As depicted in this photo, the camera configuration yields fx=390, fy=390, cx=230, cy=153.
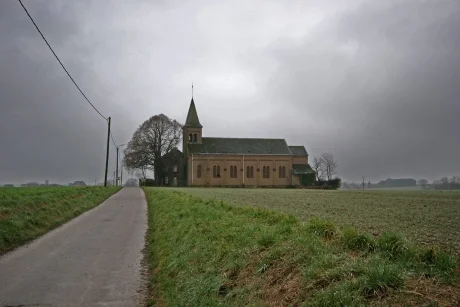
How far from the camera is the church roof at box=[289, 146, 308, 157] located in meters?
105

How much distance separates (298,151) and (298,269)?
101m

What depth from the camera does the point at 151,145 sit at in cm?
9100

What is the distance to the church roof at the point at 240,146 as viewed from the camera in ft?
306

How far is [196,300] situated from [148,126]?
8613 cm

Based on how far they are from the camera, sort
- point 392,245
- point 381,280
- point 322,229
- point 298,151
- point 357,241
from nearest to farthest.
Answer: point 381,280 < point 392,245 < point 357,241 < point 322,229 < point 298,151

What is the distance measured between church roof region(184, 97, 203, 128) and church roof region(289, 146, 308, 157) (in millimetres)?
27095

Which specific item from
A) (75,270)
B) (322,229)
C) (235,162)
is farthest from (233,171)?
(322,229)

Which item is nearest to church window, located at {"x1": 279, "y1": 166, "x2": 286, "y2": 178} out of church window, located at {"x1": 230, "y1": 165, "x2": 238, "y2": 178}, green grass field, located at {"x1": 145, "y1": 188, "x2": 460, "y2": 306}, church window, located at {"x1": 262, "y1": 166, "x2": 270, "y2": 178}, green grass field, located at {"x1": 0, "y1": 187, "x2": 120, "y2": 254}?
church window, located at {"x1": 262, "y1": 166, "x2": 270, "y2": 178}

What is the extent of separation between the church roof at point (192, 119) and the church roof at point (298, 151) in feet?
88.9

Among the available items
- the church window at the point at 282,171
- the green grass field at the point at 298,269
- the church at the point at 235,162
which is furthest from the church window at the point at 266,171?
the green grass field at the point at 298,269

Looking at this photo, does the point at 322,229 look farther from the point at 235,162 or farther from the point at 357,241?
the point at 235,162

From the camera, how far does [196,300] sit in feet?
23.9

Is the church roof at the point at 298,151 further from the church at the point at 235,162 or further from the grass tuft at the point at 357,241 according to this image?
the grass tuft at the point at 357,241

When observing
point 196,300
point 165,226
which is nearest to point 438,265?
point 196,300
